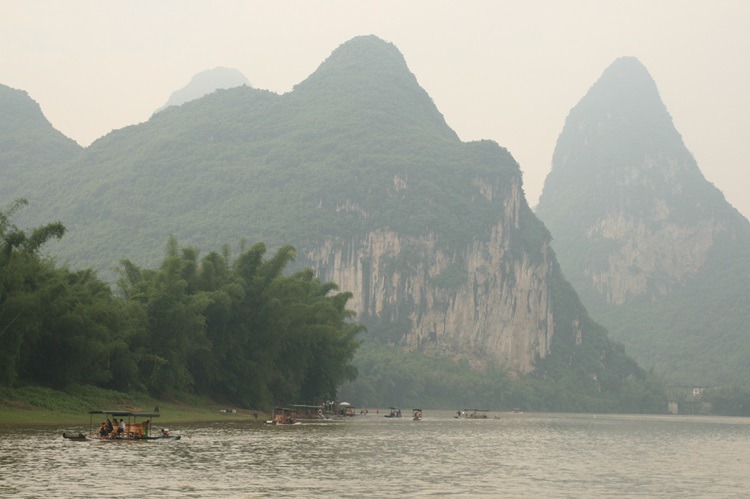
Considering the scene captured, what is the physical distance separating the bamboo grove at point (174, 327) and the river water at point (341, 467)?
7.85 metres

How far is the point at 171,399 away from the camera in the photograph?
7806 centimetres

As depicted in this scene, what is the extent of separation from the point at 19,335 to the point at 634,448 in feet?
113

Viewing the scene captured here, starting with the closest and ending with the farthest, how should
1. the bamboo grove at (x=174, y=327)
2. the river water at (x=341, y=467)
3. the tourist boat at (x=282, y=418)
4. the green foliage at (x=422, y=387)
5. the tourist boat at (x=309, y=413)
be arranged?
the river water at (x=341, y=467) < the bamboo grove at (x=174, y=327) < the tourist boat at (x=282, y=418) < the tourist boat at (x=309, y=413) < the green foliage at (x=422, y=387)

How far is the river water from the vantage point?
35031 mm

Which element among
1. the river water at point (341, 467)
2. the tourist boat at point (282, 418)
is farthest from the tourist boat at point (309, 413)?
the river water at point (341, 467)

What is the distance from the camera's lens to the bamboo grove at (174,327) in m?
61.7

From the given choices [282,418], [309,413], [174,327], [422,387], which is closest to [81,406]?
[174,327]

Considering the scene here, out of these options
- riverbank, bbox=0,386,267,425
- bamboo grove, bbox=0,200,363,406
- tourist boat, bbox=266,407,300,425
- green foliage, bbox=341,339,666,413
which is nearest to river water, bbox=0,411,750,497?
riverbank, bbox=0,386,267,425

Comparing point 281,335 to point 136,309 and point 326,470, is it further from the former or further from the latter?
point 326,470

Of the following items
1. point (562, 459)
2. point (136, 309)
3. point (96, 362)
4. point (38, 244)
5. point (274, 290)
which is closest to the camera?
point (562, 459)

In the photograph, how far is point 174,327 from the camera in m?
75.9

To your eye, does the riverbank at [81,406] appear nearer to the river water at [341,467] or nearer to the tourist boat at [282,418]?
the tourist boat at [282,418]

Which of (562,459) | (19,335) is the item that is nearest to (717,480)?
(562,459)

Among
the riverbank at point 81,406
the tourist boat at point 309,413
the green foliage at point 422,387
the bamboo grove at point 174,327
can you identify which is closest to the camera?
the riverbank at point 81,406
